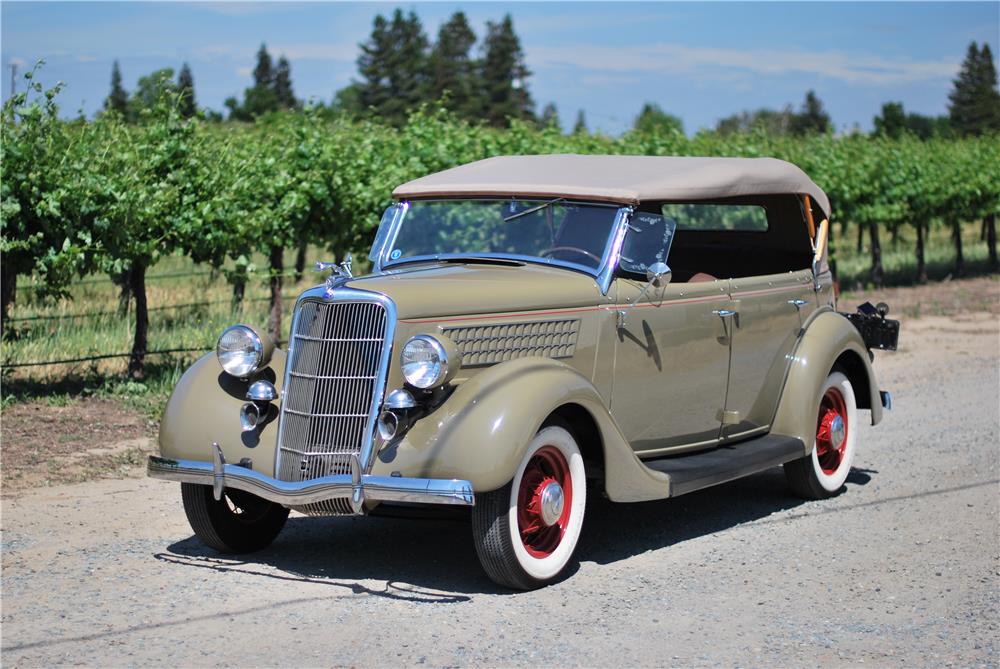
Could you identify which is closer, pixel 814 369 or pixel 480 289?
pixel 480 289

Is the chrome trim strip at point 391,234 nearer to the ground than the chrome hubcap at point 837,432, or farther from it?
farther from it

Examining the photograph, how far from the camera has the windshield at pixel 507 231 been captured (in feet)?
21.3

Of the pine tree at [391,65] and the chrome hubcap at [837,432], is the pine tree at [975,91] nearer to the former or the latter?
the pine tree at [391,65]

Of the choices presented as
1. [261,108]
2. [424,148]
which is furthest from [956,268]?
[261,108]

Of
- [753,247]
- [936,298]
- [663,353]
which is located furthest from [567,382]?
[936,298]

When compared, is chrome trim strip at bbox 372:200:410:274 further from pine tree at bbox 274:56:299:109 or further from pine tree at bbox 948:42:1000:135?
pine tree at bbox 274:56:299:109

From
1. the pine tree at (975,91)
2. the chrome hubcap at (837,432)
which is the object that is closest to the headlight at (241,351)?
the chrome hubcap at (837,432)

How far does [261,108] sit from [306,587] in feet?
297

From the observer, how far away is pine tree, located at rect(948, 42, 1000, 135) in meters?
91.3

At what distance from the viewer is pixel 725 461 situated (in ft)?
21.9

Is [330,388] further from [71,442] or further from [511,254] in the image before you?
[71,442]

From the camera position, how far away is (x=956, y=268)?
2605 cm

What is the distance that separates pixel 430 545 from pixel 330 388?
4.37 feet

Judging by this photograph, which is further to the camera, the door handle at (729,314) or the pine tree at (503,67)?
the pine tree at (503,67)
